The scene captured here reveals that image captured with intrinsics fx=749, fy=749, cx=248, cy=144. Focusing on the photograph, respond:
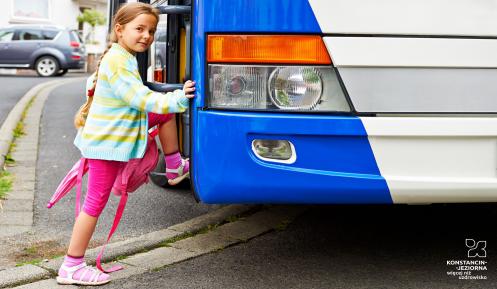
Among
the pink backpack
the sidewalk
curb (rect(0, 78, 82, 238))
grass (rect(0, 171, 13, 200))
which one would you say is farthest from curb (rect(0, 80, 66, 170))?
the pink backpack

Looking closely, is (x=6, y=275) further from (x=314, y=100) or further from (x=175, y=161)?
(x=314, y=100)

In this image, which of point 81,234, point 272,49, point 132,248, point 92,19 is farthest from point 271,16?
point 92,19

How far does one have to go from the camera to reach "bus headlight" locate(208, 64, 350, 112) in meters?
2.93

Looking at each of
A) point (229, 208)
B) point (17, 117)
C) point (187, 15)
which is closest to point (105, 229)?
point (229, 208)

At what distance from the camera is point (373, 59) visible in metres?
2.90


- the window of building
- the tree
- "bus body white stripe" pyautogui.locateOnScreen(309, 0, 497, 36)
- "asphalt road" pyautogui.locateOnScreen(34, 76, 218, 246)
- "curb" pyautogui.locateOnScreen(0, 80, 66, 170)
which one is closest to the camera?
"bus body white stripe" pyautogui.locateOnScreen(309, 0, 497, 36)

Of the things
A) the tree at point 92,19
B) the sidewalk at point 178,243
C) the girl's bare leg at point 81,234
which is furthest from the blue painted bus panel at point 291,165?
the tree at point 92,19

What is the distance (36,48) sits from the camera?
23.5m

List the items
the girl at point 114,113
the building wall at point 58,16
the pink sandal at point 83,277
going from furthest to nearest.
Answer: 1. the building wall at point 58,16
2. the pink sandal at point 83,277
3. the girl at point 114,113

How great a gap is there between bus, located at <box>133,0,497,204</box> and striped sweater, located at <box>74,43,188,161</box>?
1.03ft

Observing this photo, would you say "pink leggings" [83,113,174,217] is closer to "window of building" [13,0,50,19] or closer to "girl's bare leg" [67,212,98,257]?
"girl's bare leg" [67,212,98,257]

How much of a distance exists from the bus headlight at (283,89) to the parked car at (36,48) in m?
21.5

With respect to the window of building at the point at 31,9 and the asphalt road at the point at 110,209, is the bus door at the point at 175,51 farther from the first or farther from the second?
the window of building at the point at 31,9

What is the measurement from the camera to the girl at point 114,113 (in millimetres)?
3146
